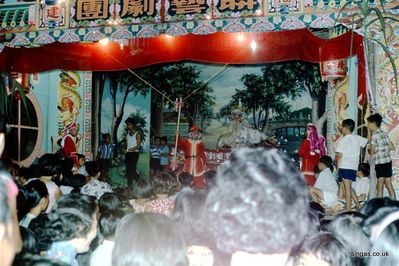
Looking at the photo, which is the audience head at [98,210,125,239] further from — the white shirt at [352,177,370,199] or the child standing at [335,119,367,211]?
the white shirt at [352,177,370,199]

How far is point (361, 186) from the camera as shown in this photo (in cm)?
788

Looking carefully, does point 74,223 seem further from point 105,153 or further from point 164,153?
point 105,153

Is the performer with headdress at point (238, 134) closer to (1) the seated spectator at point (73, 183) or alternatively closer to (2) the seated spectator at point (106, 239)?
(1) the seated spectator at point (73, 183)

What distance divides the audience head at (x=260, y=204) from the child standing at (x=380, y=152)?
5.17 m

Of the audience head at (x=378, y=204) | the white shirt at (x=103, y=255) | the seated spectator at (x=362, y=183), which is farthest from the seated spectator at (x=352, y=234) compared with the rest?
the seated spectator at (x=362, y=183)

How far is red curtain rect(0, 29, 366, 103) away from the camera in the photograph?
23.3 feet

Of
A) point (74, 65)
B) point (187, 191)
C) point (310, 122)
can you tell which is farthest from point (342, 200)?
point (187, 191)

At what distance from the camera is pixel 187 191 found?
273cm

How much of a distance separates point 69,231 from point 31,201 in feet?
3.91

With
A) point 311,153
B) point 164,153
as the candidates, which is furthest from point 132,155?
point 311,153

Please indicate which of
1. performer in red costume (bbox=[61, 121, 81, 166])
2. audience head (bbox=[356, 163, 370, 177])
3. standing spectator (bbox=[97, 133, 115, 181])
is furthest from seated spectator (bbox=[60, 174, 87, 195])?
standing spectator (bbox=[97, 133, 115, 181])

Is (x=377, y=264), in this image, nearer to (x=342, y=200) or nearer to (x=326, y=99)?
(x=342, y=200)

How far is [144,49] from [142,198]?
403 cm

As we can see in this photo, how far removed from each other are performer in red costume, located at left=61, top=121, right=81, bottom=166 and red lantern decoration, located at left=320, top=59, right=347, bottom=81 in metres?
5.72
